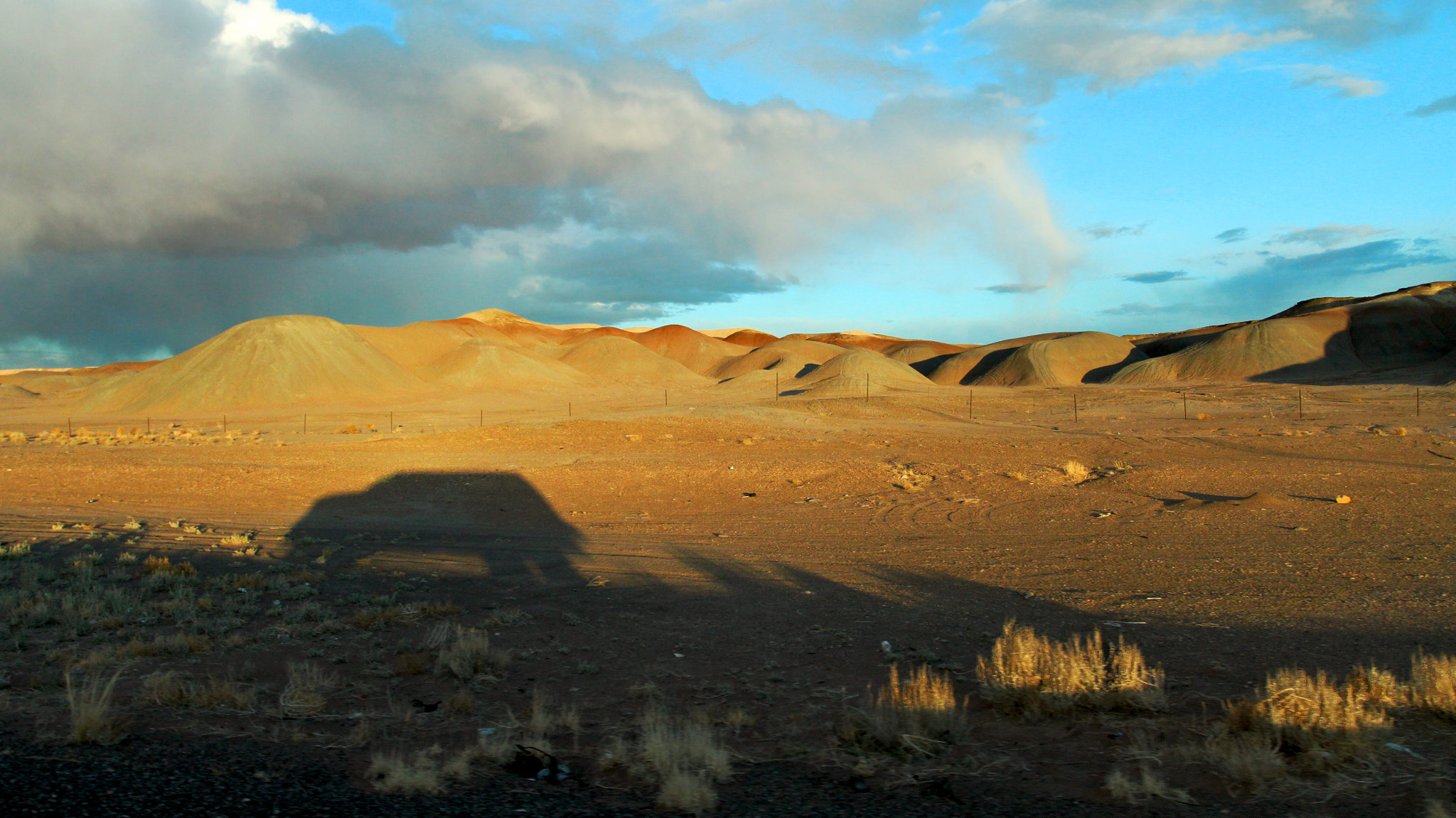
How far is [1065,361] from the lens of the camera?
105 m

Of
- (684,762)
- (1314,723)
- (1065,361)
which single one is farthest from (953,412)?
(1065,361)

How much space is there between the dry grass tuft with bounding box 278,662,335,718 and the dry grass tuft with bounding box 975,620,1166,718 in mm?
5005

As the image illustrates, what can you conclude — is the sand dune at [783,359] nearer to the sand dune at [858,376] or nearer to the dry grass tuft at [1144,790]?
the sand dune at [858,376]

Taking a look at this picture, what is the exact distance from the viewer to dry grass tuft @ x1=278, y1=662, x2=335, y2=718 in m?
6.07

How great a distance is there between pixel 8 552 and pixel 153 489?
9101mm

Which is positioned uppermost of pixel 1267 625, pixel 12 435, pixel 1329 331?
pixel 1329 331

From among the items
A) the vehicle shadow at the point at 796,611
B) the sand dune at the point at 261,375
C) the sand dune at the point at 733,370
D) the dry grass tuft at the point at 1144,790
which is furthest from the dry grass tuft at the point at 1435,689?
the sand dune at the point at 261,375

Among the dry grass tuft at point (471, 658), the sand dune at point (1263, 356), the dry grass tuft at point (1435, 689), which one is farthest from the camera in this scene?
the sand dune at point (1263, 356)

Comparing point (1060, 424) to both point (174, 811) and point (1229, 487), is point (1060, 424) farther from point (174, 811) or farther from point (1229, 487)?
point (174, 811)

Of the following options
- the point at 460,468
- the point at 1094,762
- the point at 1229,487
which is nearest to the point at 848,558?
the point at 1094,762

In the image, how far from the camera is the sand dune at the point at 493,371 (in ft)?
279

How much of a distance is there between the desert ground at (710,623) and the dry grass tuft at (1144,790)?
0.07ft

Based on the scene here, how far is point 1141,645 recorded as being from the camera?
779cm

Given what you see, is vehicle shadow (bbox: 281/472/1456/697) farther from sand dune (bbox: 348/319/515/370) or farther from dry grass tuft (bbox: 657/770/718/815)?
sand dune (bbox: 348/319/515/370)
